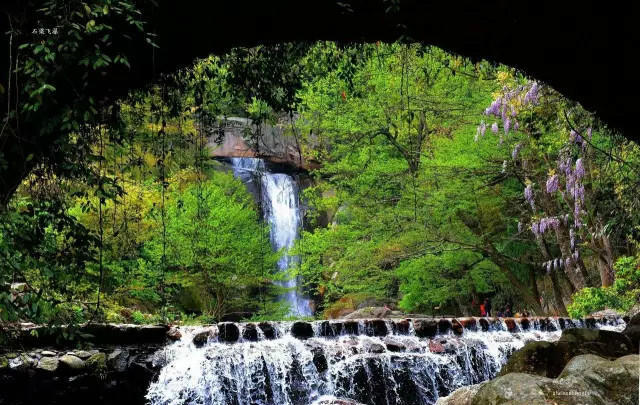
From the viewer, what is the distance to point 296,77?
17.5ft

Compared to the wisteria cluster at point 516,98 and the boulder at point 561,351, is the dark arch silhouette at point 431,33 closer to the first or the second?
the boulder at point 561,351

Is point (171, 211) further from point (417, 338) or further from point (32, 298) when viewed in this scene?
point (32, 298)

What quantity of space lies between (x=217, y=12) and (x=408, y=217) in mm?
11539

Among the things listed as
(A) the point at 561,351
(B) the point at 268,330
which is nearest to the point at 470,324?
(B) the point at 268,330

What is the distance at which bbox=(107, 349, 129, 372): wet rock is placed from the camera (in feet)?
30.2

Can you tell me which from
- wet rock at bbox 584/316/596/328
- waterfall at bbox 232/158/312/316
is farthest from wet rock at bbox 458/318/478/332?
waterfall at bbox 232/158/312/316

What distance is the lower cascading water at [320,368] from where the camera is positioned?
30.2 feet

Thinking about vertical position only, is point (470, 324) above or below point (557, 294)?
below

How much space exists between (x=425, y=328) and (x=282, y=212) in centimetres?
1506

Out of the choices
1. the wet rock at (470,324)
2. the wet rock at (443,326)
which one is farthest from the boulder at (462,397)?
the wet rock at (470,324)

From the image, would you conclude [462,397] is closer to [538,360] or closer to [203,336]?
[538,360]

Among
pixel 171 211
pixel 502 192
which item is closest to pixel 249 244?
pixel 171 211

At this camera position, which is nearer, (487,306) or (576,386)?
(576,386)

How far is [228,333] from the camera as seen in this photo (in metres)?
10.3
